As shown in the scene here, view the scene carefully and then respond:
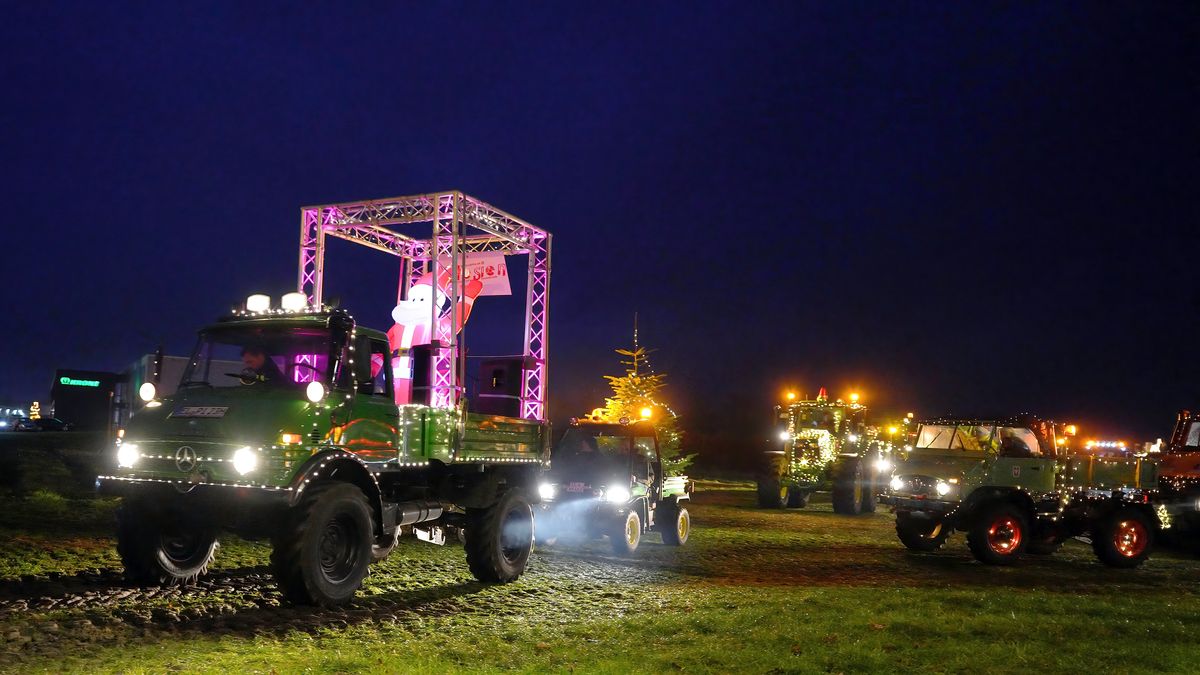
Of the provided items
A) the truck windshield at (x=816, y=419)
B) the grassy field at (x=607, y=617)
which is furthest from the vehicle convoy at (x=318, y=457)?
the truck windshield at (x=816, y=419)

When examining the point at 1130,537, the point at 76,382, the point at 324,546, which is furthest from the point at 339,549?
the point at 76,382

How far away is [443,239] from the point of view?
21.7 meters

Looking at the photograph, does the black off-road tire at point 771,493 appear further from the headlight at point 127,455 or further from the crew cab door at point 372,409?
the headlight at point 127,455

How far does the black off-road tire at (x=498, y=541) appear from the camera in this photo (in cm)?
1024

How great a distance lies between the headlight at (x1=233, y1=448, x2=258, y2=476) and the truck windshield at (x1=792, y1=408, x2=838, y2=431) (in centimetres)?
1827

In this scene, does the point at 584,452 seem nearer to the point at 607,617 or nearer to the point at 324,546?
the point at 607,617

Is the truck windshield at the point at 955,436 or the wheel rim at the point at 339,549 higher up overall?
the truck windshield at the point at 955,436

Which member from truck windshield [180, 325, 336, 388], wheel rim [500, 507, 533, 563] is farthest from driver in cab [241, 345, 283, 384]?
wheel rim [500, 507, 533, 563]

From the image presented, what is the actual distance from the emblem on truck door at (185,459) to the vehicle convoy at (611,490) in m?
5.04

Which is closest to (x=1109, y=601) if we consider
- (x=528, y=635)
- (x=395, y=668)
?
(x=528, y=635)

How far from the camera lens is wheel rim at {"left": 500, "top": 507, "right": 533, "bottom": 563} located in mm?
10688

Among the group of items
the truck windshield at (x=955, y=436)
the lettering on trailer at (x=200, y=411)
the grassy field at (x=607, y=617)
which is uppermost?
the lettering on trailer at (x=200, y=411)

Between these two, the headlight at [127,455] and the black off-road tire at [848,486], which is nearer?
the headlight at [127,455]

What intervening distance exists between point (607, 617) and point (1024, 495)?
760 cm
